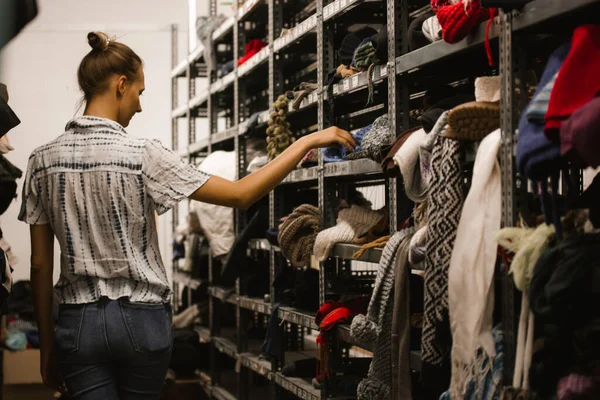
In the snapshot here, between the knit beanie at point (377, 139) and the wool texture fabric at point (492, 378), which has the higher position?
the knit beanie at point (377, 139)

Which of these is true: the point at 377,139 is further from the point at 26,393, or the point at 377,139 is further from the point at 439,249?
the point at 26,393

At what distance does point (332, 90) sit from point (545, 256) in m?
2.20

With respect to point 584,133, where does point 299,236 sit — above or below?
below

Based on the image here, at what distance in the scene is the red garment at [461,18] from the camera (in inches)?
101

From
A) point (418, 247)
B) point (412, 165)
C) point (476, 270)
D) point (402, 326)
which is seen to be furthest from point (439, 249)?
point (402, 326)

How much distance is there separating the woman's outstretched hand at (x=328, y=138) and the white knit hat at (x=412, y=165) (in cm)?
31

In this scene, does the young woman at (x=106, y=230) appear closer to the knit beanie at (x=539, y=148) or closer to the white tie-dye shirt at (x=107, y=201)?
the white tie-dye shirt at (x=107, y=201)

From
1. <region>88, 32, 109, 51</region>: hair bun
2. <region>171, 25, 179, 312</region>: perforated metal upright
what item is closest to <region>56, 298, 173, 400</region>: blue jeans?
<region>88, 32, 109, 51</region>: hair bun

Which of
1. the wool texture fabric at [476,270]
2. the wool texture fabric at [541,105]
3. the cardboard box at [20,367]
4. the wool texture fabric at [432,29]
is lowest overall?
the cardboard box at [20,367]

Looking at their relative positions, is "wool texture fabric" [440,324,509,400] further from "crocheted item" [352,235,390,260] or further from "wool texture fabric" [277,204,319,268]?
"wool texture fabric" [277,204,319,268]

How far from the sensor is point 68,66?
955cm

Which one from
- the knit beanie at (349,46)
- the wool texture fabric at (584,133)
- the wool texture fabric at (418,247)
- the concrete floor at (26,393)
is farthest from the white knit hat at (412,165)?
the concrete floor at (26,393)

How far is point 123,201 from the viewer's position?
8.25ft

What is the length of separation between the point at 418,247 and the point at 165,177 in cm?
94
